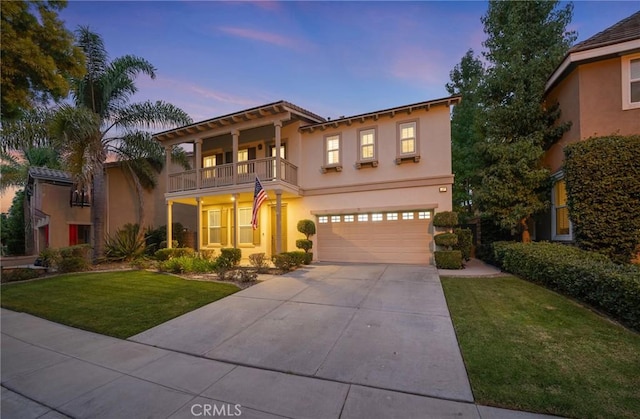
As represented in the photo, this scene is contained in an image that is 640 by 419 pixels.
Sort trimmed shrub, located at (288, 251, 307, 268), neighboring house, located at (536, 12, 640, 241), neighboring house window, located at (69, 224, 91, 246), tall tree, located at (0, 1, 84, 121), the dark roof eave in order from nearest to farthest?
Answer: tall tree, located at (0, 1, 84, 121) < neighboring house, located at (536, 12, 640, 241) < trimmed shrub, located at (288, 251, 307, 268) < the dark roof eave < neighboring house window, located at (69, 224, 91, 246)

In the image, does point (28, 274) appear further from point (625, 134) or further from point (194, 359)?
point (625, 134)

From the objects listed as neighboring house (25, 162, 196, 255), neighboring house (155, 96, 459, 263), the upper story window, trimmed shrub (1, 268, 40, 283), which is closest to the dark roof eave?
neighboring house (155, 96, 459, 263)

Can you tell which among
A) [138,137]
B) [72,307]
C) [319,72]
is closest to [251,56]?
[319,72]

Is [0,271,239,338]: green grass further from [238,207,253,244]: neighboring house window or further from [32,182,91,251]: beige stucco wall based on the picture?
[32,182,91,251]: beige stucco wall

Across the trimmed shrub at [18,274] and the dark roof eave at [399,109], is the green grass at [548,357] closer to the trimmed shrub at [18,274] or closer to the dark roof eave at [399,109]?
the dark roof eave at [399,109]

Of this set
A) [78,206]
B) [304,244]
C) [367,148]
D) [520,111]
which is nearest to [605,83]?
[520,111]

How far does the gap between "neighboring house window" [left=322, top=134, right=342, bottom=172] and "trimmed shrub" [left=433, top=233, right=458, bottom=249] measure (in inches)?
202

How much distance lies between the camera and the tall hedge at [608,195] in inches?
306

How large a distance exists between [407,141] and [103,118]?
1423cm

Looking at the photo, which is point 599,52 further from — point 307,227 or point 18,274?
point 18,274

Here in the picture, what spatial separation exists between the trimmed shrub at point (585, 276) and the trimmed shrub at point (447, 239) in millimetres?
1811

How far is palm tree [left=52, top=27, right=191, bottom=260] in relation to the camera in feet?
42.9

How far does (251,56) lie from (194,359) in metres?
13.1

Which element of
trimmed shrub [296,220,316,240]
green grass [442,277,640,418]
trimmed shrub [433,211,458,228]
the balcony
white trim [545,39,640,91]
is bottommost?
green grass [442,277,640,418]
